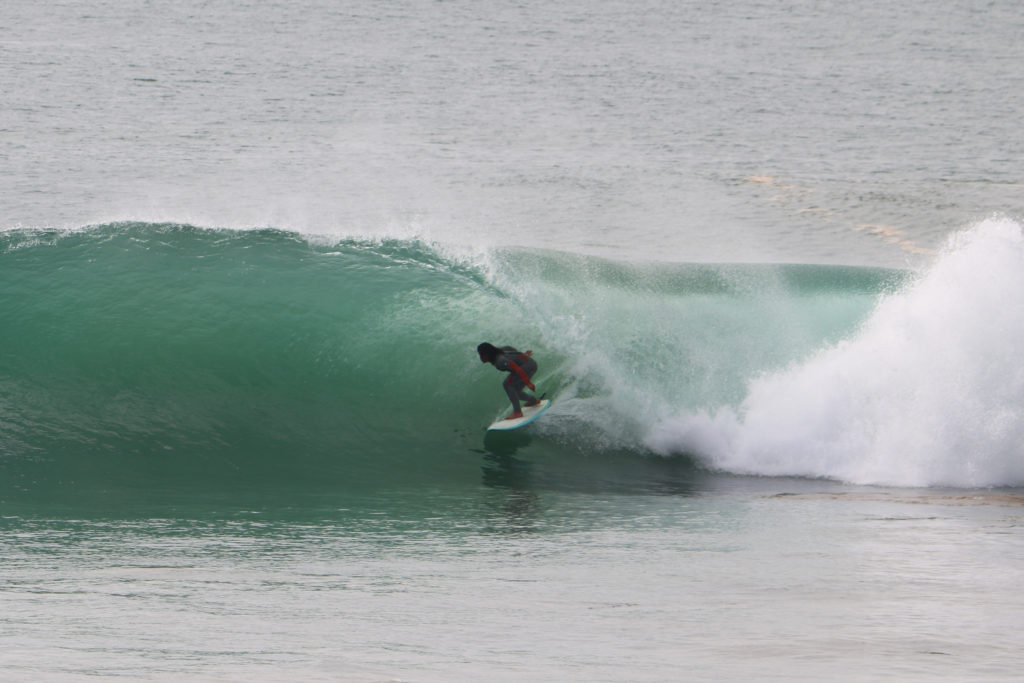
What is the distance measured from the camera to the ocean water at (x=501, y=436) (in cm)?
472

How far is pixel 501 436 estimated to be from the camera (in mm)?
10203

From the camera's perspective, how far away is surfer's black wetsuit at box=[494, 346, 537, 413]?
31.9 ft

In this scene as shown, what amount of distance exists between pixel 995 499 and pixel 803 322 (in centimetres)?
425

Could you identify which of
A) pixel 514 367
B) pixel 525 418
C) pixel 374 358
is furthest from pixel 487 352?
pixel 374 358

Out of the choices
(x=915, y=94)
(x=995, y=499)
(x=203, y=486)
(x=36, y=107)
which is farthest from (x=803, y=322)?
(x=915, y=94)

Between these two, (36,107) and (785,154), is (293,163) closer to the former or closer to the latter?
(36,107)

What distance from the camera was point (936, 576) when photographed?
5508 millimetres

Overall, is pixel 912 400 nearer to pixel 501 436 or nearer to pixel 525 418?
pixel 525 418

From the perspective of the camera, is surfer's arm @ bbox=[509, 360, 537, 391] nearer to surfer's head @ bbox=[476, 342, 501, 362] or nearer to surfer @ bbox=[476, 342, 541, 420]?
surfer @ bbox=[476, 342, 541, 420]

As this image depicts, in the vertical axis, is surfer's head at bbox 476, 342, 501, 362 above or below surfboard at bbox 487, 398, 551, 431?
above

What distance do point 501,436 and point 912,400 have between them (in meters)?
3.41

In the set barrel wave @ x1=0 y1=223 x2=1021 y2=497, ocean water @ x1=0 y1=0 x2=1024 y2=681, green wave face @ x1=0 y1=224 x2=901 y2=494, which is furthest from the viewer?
green wave face @ x1=0 y1=224 x2=901 y2=494

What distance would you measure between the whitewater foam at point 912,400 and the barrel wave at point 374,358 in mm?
34

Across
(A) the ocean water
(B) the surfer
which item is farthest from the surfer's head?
(A) the ocean water
